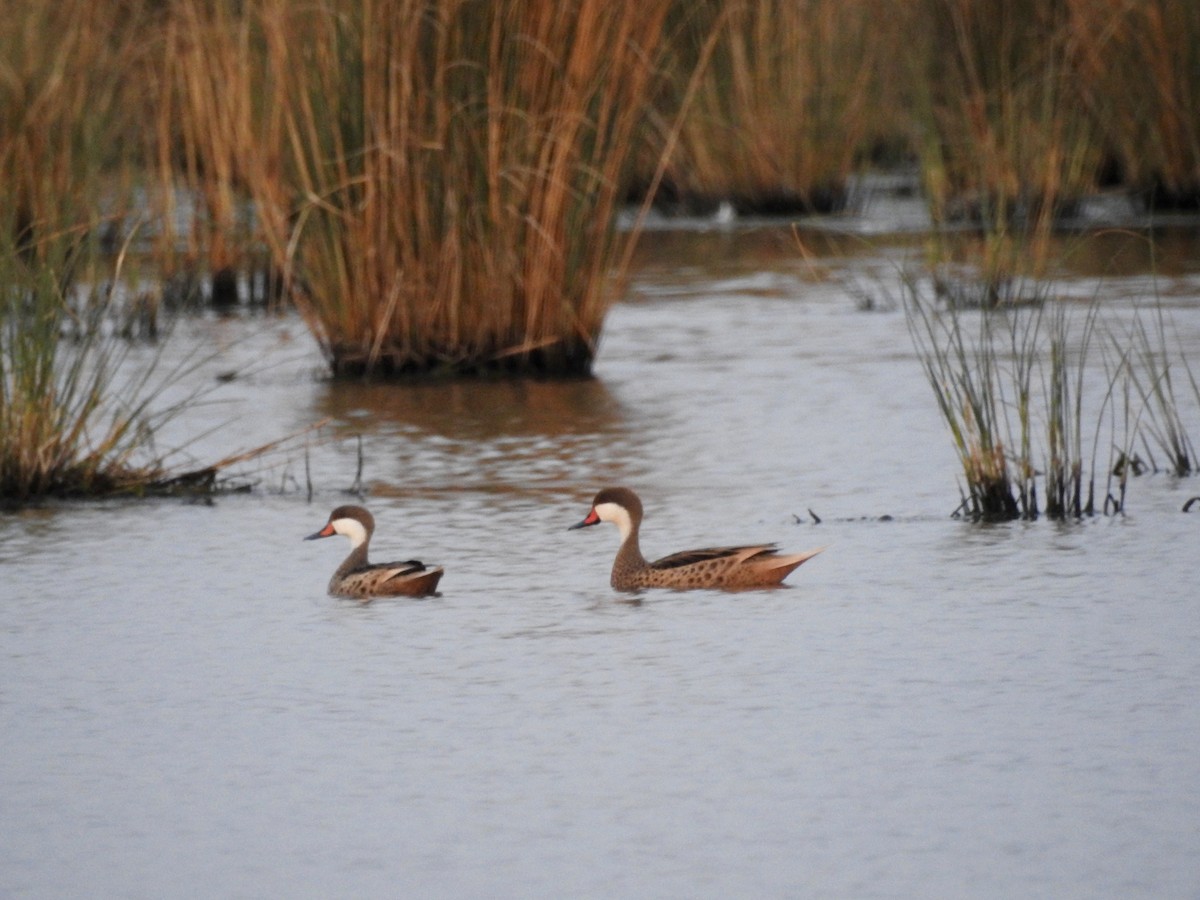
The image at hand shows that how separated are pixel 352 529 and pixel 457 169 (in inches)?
127

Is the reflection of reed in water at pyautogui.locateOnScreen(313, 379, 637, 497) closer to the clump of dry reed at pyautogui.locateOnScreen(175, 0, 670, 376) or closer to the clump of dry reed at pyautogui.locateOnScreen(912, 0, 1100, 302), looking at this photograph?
the clump of dry reed at pyautogui.locateOnScreen(175, 0, 670, 376)

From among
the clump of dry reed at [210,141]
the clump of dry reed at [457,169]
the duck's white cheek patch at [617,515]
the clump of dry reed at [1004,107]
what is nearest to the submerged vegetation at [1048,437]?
the duck's white cheek patch at [617,515]

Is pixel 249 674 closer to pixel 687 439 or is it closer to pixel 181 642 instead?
pixel 181 642

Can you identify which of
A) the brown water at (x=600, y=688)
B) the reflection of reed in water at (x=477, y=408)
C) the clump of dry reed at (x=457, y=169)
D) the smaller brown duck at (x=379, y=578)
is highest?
the clump of dry reed at (x=457, y=169)

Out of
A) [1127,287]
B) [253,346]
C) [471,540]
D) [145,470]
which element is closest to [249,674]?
[471,540]

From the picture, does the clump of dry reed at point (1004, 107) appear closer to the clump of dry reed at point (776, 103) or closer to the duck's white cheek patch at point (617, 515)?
the clump of dry reed at point (776, 103)

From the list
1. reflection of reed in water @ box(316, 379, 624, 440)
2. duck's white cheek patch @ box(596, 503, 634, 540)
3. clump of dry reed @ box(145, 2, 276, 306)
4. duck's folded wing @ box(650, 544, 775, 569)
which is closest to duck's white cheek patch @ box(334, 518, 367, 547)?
duck's white cheek patch @ box(596, 503, 634, 540)

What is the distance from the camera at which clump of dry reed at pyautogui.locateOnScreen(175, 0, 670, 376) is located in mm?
9500

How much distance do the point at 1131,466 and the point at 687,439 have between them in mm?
1810

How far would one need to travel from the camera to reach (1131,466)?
26.0 feet

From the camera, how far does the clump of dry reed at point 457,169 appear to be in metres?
9.50

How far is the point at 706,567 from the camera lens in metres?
6.35

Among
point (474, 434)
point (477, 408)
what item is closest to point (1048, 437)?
point (474, 434)

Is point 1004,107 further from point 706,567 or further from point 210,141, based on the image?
point 706,567
